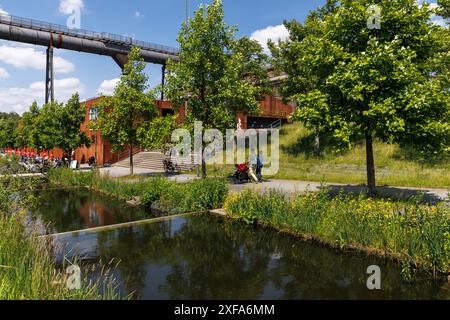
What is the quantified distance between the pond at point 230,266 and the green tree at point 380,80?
4.15 meters

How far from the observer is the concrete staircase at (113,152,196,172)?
92.0 feet

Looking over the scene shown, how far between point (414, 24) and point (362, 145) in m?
14.9

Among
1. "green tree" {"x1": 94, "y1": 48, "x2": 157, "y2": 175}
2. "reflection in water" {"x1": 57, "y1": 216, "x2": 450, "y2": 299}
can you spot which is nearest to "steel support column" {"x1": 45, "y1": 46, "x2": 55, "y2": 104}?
"green tree" {"x1": 94, "y1": 48, "x2": 157, "y2": 175}

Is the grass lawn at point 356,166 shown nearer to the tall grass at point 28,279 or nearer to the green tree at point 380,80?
the green tree at point 380,80

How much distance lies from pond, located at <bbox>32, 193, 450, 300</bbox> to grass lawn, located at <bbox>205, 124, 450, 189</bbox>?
236 inches

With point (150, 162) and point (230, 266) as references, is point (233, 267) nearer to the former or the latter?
point (230, 266)

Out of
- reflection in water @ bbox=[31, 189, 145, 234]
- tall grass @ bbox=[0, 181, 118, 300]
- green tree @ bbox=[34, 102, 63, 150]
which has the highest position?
green tree @ bbox=[34, 102, 63, 150]

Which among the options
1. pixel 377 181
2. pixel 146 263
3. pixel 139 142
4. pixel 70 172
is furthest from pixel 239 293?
pixel 70 172

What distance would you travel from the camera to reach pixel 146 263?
7.49m

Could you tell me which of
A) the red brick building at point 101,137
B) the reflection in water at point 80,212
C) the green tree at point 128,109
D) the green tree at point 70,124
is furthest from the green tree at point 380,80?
the green tree at point 70,124

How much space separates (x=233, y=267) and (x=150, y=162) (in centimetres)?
2566

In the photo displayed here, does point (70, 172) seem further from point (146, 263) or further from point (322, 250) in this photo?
point (322, 250)

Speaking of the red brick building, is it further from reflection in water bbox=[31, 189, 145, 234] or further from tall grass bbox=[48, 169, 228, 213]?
tall grass bbox=[48, 169, 228, 213]

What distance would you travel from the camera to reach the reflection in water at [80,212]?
11.5 m
